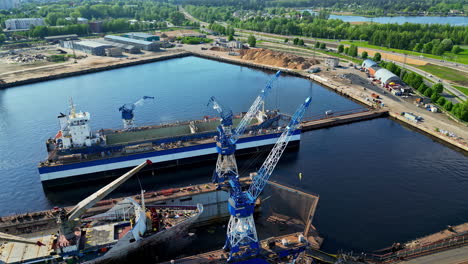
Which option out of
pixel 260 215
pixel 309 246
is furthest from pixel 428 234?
pixel 260 215

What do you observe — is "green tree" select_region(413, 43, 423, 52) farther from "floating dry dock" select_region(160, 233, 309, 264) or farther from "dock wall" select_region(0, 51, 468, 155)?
"floating dry dock" select_region(160, 233, 309, 264)

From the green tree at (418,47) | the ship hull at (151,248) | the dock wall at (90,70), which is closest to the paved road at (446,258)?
the ship hull at (151,248)

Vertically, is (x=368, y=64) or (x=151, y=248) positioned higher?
(x=368, y=64)

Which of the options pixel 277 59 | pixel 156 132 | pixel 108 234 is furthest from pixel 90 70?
pixel 108 234

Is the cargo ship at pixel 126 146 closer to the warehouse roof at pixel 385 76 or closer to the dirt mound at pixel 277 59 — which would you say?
the warehouse roof at pixel 385 76

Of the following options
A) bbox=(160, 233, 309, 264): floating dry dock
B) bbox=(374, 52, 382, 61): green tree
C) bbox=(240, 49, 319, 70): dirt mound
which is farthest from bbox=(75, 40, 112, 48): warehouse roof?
bbox=(160, 233, 309, 264): floating dry dock

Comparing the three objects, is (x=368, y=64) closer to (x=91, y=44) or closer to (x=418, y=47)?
(x=418, y=47)
